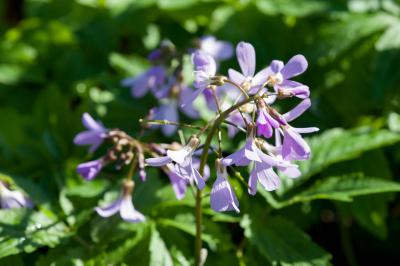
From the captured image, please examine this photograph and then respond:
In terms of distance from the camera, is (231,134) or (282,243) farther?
(231,134)

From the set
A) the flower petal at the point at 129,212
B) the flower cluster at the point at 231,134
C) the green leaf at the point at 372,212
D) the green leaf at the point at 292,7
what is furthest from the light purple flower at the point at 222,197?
the green leaf at the point at 292,7

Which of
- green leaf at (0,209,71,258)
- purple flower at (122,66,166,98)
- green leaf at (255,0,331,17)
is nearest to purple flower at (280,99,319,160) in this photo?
Result: green leaf at (0,209,71,258)

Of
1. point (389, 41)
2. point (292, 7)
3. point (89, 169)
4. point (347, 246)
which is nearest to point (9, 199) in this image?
point (89, 169)

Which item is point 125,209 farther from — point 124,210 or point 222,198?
point 222,198

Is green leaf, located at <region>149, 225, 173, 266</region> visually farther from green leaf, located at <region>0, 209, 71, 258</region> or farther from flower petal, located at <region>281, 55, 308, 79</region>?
flower petal, located at <region>281, 55, 308, 79</region>

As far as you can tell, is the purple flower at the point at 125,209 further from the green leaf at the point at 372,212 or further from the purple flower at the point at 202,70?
the green leaf at the point at 372,212

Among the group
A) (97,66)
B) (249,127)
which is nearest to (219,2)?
(97,66)

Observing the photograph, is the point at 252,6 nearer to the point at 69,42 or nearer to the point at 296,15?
the point at 296,15
